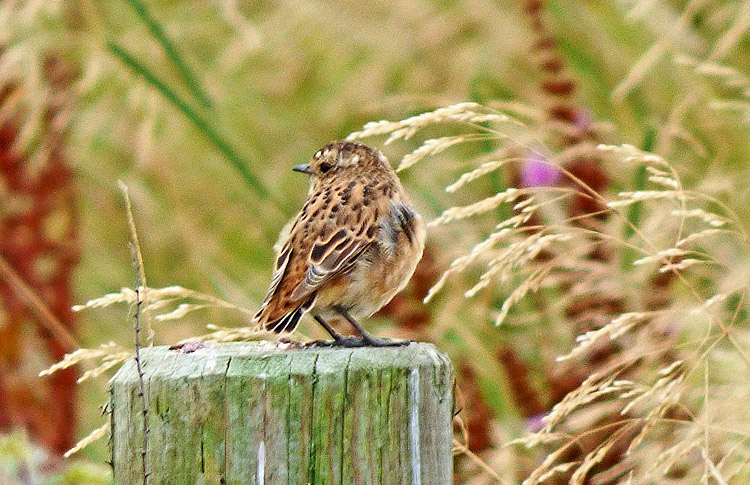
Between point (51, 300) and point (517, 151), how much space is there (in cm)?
210

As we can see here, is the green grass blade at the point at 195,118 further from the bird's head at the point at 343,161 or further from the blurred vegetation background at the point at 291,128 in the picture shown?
the bird's head at the point at 343,161

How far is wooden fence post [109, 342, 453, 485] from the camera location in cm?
190

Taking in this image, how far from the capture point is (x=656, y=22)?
4.48m

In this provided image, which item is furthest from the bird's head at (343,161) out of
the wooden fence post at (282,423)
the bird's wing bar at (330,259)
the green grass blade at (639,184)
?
the wooden fence post at (282,423)

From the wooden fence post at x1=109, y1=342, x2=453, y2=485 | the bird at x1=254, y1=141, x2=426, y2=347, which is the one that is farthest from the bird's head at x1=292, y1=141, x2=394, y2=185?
the wooden fence post at x1=109, y1=342, x2=453, y2=485

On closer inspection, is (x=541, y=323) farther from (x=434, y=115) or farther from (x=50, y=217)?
(x=50, y=217)

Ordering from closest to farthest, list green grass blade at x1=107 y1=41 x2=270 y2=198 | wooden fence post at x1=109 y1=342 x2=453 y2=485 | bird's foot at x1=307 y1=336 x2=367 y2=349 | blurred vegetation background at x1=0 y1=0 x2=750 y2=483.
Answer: wooden fence post at x1=109 y1=342 x2=453 y2=485, bird's foot at x1=307 y1=336 x2=367 y2=349, green grass blade at x1=107 y1=41 x2=270 y2=198, blurred vegetation background at x1=0 y1=0 x2=750 y2=483

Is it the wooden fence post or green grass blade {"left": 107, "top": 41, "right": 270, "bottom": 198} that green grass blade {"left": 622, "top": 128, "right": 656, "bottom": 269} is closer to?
green grass blade {"left": 107, "top": 41, "right": 270, "bottom": 198}

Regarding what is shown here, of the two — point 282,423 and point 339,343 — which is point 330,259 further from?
point 282,423

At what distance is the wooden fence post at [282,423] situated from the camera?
1.90 meters

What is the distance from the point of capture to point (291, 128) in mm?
6367

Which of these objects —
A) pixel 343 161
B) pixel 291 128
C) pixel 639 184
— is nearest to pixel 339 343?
pixel 343 161

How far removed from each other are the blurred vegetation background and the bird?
61cm

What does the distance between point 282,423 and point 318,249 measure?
3.23ft
